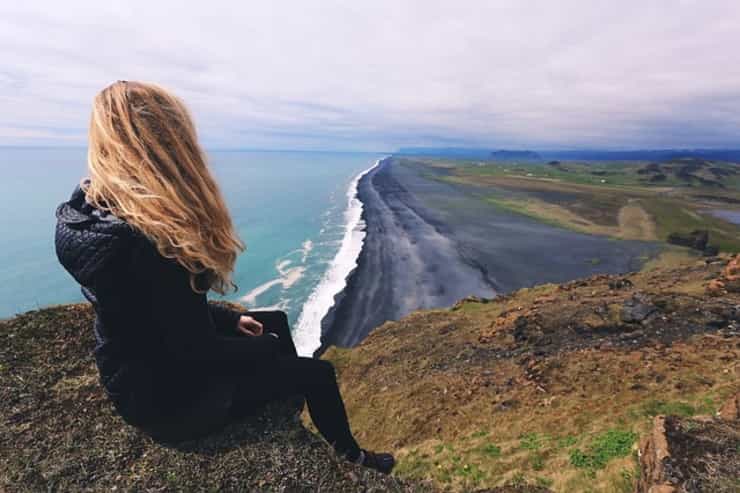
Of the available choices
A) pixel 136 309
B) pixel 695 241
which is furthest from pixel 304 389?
pixel 695 241

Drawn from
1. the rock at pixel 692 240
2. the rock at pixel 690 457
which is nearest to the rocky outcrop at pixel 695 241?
the rock at pixel 692 240

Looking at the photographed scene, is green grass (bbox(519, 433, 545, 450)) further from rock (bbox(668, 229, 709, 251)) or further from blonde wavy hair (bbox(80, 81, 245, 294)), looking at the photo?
rock (bbox(668, 229, 709, 251))

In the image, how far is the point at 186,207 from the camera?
3277 mm

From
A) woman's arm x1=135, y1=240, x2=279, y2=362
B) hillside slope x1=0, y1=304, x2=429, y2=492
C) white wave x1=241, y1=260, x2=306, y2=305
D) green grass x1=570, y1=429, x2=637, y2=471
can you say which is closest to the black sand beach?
white wave x1=241, y1=260, x2=306, y2=305

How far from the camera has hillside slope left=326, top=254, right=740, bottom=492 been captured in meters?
8.77

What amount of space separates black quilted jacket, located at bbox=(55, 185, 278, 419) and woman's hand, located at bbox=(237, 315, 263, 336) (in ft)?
2.97

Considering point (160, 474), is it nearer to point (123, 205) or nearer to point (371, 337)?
point (123, 205)

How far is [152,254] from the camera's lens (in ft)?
10.2

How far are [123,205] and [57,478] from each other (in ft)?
11.2

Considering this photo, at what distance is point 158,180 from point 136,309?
1110 mm

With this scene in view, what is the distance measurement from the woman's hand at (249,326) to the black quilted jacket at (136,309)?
91 cm

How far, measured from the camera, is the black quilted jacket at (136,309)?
3.11 metres

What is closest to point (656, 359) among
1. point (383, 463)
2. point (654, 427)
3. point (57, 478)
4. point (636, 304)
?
point (636, 304)

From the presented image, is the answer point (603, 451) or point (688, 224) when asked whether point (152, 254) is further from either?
point (688, 224)
